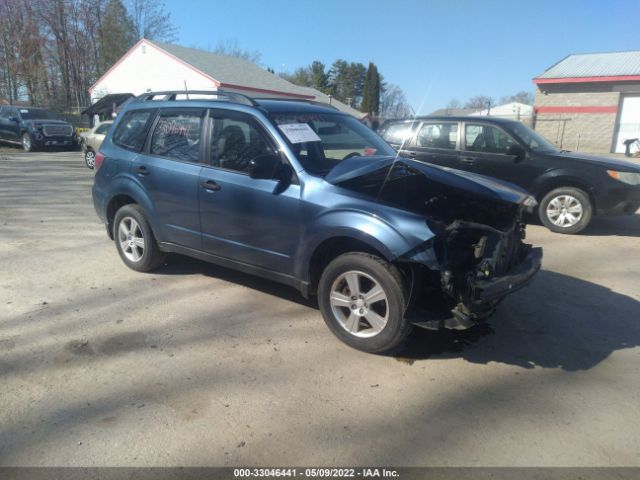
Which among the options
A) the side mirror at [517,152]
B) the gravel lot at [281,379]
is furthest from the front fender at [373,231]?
the side mirror at [517,152]

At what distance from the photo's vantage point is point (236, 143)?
4.25 m

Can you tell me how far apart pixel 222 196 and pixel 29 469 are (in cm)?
250

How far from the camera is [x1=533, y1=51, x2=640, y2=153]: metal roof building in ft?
83.2

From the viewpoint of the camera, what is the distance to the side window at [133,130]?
499 centimetres

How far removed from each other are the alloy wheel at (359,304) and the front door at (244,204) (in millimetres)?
522

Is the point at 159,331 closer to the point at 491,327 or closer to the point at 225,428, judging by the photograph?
the point at 225,428

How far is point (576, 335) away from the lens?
155 inches

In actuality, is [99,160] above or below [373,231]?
above

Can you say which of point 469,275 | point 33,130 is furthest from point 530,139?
point 33,130

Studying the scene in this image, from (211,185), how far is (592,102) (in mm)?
28483

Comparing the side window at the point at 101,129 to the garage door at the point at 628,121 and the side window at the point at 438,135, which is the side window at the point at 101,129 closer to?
the side window at the point at 438,135

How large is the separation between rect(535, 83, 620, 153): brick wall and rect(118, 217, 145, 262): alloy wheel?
26.1m

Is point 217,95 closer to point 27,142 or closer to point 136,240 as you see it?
point 136,240

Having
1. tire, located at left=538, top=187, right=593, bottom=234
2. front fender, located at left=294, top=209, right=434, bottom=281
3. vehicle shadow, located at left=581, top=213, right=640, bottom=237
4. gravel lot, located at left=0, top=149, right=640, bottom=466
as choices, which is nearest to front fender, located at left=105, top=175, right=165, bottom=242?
gravel lot, located at left=0, top=149, right=640, bottom=466
